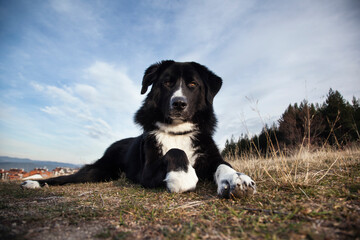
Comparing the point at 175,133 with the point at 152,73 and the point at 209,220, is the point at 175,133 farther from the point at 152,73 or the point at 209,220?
the point at 209,220

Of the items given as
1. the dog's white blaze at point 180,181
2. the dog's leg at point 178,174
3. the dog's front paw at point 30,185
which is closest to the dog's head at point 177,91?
the dog's leg at point 178,174

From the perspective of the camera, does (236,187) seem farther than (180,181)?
No

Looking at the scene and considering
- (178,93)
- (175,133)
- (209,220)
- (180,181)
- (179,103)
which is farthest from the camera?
(175,133)

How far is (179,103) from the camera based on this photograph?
3078mm

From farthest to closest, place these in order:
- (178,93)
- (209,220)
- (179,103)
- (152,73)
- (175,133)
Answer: (152,73)
(175,133)
(178,93)
(179,103)
(209,220)

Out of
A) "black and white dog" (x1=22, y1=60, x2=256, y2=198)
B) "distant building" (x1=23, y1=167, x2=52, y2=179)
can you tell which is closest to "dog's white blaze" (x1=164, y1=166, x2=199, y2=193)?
"black and white dog" (x1=22, y1=60, x2=256, y2=198)

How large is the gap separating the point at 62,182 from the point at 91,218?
10.3 feet

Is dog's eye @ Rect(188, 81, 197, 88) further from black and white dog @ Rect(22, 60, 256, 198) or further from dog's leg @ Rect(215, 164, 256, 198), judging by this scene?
dog's leg @ Rect(215, 164, 256, 198)

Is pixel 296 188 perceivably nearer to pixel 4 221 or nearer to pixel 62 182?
pixel 4 221

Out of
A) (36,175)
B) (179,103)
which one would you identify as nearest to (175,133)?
(179,103)

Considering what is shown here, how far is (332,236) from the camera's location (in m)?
0.96

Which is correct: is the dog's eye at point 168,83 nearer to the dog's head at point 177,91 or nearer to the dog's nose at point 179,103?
the dog's head at point 177,91

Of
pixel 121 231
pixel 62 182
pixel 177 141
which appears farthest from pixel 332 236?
pixel 62 182

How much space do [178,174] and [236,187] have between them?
0.78 meters
